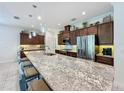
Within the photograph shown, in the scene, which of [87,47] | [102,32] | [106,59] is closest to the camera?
[106,59]

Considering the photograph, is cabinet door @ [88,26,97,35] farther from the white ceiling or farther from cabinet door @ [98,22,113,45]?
the white ceiling

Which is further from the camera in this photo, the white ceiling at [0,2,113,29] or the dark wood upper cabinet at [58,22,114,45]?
the dark wood upper cabinet at [58,22,114,45]

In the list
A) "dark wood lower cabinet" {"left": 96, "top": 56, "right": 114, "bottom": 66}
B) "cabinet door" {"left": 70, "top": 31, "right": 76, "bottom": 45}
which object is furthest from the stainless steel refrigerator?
"cabinet door" {"left": 70, "top": 31, "right": 76, "bottom": 45}

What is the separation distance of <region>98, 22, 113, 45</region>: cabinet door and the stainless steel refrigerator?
0.33 m

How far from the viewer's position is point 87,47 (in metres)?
4.57

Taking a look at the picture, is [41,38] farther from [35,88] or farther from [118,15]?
[118,15]

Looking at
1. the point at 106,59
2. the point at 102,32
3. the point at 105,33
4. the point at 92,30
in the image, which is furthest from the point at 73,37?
the point at 106,59

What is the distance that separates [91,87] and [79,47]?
4183 millimetres

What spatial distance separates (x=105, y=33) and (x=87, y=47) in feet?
3.25

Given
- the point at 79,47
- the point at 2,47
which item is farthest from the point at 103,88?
the point at 2,47

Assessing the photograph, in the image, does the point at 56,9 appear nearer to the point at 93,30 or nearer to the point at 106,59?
the point at 93,30

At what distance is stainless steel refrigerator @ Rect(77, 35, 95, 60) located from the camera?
14.1 ft

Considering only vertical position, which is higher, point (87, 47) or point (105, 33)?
point (105, 33)

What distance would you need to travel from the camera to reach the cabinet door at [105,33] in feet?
12.5
